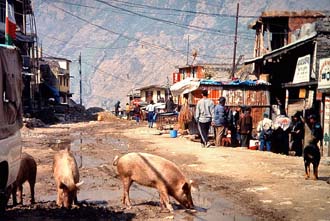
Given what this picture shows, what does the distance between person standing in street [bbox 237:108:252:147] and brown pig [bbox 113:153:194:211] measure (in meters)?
10.1

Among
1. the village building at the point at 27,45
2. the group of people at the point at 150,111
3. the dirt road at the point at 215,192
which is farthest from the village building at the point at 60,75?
the dirt road at the point at 215,192

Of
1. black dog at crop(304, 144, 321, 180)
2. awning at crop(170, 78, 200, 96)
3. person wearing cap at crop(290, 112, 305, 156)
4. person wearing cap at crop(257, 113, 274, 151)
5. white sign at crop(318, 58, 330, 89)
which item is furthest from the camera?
awning at crop(170, 78, 200, 96)

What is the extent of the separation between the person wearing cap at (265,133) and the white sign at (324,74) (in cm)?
324

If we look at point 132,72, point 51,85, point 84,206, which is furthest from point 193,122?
point 132,72

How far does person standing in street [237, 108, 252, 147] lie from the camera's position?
1841 cm

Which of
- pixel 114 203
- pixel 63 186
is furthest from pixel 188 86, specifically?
pixel 63 186

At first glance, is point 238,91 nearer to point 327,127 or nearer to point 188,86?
point 188,86

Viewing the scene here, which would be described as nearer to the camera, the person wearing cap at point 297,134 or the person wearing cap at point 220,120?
the person wearing cap at point 297,134

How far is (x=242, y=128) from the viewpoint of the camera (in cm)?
1869

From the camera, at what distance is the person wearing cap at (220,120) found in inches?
711

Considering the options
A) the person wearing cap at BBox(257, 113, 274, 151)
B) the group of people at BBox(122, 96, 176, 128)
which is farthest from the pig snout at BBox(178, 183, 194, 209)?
the group of people at BBox(122, 96, 176, 128)

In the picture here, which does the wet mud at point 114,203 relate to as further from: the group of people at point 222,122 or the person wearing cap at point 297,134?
the person wearing cap at point 297,134

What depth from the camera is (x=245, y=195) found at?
9.96m

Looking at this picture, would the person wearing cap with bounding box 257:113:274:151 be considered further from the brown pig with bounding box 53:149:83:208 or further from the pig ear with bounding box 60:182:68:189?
the pig ear with bounding box 60:182:68:189
